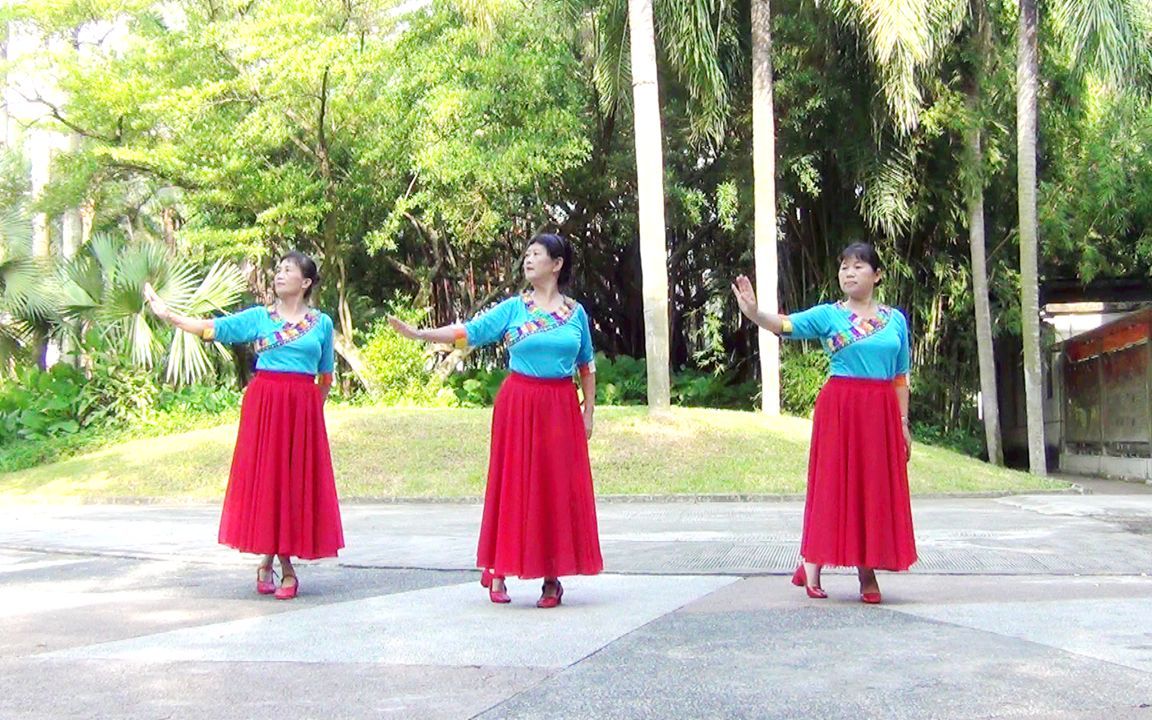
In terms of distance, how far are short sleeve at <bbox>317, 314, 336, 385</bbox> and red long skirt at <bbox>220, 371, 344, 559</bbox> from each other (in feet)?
0.55

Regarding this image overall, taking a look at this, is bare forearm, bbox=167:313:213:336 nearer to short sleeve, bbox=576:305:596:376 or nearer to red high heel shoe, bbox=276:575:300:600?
red high heel shoe, bbox=276:575:300:600

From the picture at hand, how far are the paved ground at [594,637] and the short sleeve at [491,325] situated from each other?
1309mm

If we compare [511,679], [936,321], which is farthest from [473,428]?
[511,679]

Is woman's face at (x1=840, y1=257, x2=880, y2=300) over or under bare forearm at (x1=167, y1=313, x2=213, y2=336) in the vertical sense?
over

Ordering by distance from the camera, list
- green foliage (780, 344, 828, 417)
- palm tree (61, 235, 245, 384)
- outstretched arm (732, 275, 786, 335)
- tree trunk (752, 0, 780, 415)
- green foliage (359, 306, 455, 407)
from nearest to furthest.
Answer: outstretched arm (732, 275, 786, 335)
tree trunk (752, 0, 780, 415)
palm tree (61, 235, 245, 384)
green foliage (780, 344, 828, 417)
green foliage (359, 306, 455, 407)

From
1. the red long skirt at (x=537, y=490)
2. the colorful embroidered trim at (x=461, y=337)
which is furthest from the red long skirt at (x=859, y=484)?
the colorful embroidered trim at (x=461, y=337)

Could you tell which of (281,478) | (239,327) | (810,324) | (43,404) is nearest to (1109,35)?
(810,324)

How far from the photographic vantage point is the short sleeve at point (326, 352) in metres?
6.83

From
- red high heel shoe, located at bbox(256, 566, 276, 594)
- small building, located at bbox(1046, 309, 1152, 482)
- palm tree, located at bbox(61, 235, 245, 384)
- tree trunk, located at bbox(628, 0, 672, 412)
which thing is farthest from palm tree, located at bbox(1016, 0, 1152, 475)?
red high heel shoe, located at bbox(256, 566, 276, 594)

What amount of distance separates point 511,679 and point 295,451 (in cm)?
276

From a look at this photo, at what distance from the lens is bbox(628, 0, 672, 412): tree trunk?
59.2 ft

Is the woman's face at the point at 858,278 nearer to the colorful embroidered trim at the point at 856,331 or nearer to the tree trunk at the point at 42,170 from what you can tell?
the colorful embroidered trim at the point at 856,331

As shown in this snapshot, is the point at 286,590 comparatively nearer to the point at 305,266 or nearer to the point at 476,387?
the point at 305,266

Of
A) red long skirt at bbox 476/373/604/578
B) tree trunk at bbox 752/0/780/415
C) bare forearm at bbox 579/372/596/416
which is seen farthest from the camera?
tree trunk at bbox 752/0/780/415
